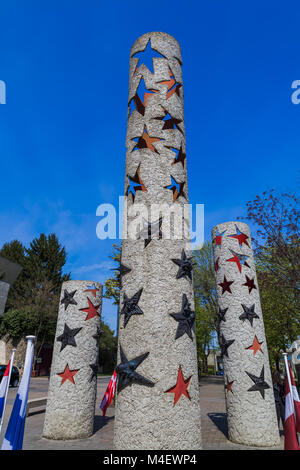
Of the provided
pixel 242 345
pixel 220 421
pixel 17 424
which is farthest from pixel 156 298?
pixel 220 421

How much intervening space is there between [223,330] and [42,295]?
29.3 meters

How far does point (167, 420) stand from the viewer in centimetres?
319

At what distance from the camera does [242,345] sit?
7.26 m

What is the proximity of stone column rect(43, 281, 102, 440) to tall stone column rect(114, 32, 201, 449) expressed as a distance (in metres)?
4.55

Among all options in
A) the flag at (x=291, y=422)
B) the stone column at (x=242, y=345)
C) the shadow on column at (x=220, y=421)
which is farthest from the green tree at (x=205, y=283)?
the flag at (x=291, y=422)

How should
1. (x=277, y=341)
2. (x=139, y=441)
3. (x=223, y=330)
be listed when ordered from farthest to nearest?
(x=277, y=341), (x=223, y=330), (x=139, y=441)

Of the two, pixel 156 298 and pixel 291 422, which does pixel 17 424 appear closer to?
pixel 156 298

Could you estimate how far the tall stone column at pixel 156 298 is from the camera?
324cm

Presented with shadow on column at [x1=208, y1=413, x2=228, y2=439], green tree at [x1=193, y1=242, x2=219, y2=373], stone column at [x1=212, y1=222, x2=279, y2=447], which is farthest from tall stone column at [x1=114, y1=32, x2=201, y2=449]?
green tree at [x1=193, y1=242, x2=219, y2=373]

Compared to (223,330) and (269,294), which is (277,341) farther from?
(223,330)

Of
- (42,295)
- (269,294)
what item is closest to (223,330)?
(269,294)

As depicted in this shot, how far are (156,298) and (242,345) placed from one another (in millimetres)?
4582
